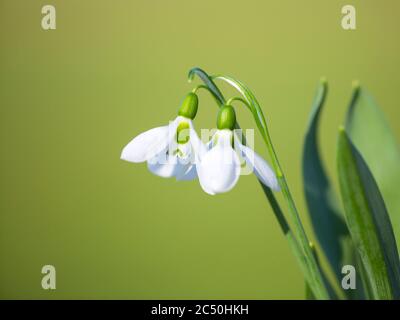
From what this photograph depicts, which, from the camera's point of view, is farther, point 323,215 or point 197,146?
point 323,215

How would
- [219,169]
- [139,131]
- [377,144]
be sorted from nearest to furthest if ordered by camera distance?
[219,169] < [377,144] < [139,131]

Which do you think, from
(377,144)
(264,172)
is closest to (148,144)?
(264,172)

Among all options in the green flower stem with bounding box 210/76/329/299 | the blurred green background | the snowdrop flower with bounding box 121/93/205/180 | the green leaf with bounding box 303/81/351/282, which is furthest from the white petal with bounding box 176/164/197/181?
the blurred green background

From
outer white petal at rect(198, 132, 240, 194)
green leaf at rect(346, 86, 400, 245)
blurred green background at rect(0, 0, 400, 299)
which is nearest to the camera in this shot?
outer white petal at rect(198, 132, 240, 194)

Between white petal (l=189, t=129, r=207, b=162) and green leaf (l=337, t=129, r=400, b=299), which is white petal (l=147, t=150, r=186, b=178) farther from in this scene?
green leaf (l=337, t=129, r=400, b=299)

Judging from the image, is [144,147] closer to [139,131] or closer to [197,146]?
[197,146]

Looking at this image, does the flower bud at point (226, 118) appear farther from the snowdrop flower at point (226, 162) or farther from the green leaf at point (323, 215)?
the green leaf at point (323, 215)

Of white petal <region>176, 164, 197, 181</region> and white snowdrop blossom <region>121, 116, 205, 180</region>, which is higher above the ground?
white snowdrop blossom <region>121, 116, 205, 180</region>
